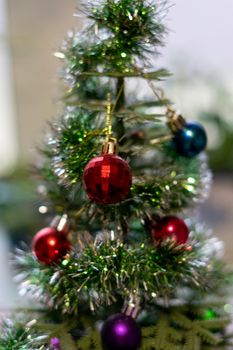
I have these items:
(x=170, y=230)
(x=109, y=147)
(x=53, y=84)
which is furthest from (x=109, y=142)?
(x=53, y=84)

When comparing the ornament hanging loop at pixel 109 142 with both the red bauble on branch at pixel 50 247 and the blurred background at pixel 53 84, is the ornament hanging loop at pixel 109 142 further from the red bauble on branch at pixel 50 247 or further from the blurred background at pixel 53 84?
the blurred background at pixel 53 84

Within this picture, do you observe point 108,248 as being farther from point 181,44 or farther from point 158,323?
point 181,44

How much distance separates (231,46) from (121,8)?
3.87 ft

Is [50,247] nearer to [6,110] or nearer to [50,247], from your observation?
[50,247]

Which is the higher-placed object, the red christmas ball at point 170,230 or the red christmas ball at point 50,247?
the red christmas ball at point 170,230

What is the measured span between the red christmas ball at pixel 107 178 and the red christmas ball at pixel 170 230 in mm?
86

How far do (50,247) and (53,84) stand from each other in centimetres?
84

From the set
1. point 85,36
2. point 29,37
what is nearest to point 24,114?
point 29,37

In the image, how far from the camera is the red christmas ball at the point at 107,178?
0.44m

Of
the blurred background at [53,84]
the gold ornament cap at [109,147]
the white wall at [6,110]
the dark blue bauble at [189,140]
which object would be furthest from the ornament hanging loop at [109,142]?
the white wall at [6,110]

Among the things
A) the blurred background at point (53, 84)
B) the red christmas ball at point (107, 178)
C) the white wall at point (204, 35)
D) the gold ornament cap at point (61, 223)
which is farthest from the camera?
the white wall at point (204, 35)

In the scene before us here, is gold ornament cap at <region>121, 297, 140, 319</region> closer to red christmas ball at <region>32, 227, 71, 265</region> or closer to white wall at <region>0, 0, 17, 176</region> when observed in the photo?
red christmas ball at <region>32, 227, 71, 265</region>

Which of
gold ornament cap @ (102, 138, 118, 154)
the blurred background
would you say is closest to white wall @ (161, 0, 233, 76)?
the blurred background

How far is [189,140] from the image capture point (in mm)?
564
